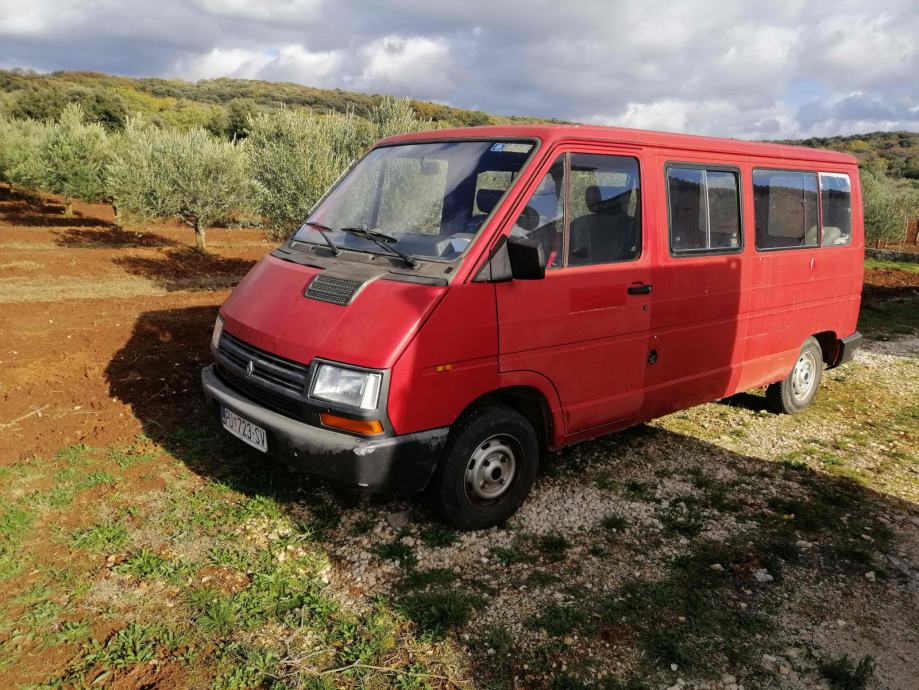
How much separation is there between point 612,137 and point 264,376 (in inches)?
Result: 103

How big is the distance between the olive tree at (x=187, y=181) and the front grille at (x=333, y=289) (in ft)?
48.0

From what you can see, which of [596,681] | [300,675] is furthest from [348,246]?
[596,681]

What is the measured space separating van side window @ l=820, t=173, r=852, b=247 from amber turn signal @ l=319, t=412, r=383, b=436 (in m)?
4.65

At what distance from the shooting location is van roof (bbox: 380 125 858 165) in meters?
3.86

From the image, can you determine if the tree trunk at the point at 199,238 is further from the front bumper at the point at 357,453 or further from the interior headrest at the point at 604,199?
the interior headrest at the point at 604,199

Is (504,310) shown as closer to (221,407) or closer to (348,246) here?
(348,246)

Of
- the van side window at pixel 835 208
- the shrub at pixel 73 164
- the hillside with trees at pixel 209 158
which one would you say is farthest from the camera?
the shrub at pixel 73 164

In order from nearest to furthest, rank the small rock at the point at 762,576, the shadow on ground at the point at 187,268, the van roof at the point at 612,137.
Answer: the small rock at the point at 762,576 → the van roof at the point at 612,137 → the shadow on ground at the point at 187,268

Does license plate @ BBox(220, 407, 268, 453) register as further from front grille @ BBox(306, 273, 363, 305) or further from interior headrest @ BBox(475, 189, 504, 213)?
interior headrest @ BBox(475, 189, 504, 213)

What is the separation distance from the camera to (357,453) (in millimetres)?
3227

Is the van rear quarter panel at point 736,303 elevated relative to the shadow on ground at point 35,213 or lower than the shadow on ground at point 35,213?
lower

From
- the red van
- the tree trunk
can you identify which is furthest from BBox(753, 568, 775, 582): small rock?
the tree trunk

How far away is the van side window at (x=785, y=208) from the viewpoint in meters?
5.07

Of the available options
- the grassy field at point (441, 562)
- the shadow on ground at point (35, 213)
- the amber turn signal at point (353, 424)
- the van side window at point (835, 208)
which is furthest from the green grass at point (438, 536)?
the shadow on ground at point (35, 213)
